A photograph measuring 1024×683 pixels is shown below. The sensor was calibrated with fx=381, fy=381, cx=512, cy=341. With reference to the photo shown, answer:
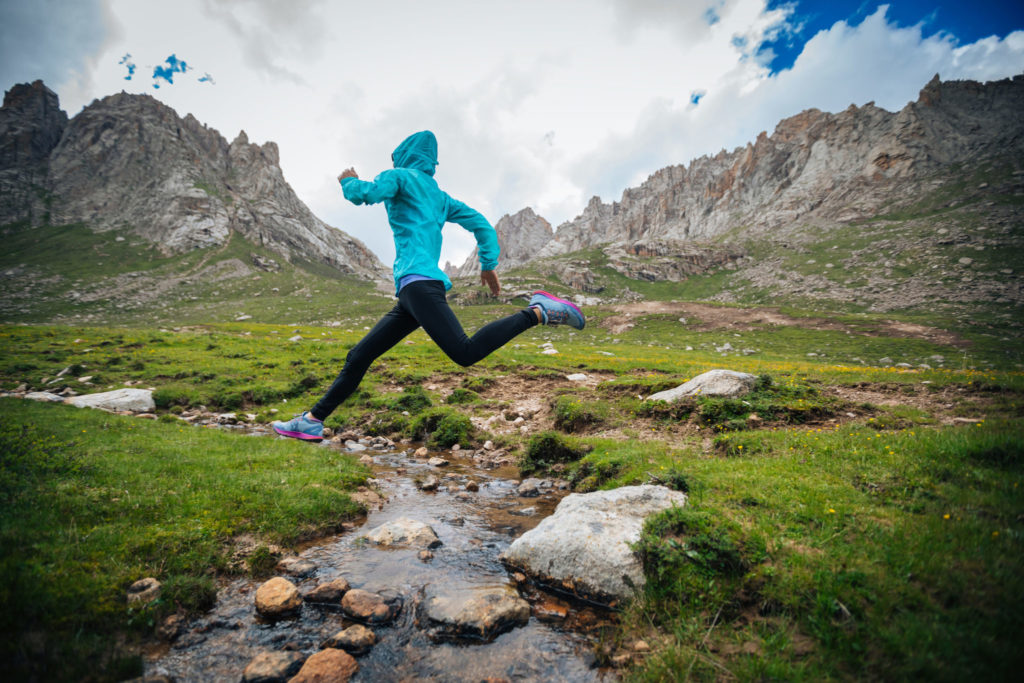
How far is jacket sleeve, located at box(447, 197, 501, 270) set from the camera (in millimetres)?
6754

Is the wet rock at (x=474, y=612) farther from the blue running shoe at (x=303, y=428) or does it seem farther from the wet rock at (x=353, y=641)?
the blue running shoe at (x=303, y=428)

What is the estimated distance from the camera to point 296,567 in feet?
14.4

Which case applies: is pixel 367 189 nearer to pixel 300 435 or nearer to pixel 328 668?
pixel 300 435

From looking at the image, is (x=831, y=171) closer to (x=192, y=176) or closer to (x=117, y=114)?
(x=192, y=176)

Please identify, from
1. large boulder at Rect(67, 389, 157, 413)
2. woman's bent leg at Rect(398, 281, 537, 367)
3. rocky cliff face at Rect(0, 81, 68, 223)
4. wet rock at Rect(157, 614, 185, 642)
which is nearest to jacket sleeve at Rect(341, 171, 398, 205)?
woman's bent leg at Rect(398, 281, 537, 367)

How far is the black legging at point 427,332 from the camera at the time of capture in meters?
5.58

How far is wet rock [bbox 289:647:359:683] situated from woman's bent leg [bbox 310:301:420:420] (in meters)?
3.53

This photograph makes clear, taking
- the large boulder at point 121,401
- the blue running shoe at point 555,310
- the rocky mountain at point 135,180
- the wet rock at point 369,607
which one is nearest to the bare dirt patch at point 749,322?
the blue running shoe at point 555,310

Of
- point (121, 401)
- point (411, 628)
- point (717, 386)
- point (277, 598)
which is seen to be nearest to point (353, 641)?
point (411, 628)

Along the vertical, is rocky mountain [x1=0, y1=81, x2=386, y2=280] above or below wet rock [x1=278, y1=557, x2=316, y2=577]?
above

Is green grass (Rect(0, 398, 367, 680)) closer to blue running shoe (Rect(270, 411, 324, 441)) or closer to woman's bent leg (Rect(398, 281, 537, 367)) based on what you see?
blue running shoe (Rect(270, 411, 324, 441))

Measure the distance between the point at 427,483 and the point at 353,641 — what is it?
156 inches

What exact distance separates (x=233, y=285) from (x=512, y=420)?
392ft

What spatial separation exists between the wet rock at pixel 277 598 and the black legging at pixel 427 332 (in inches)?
110
